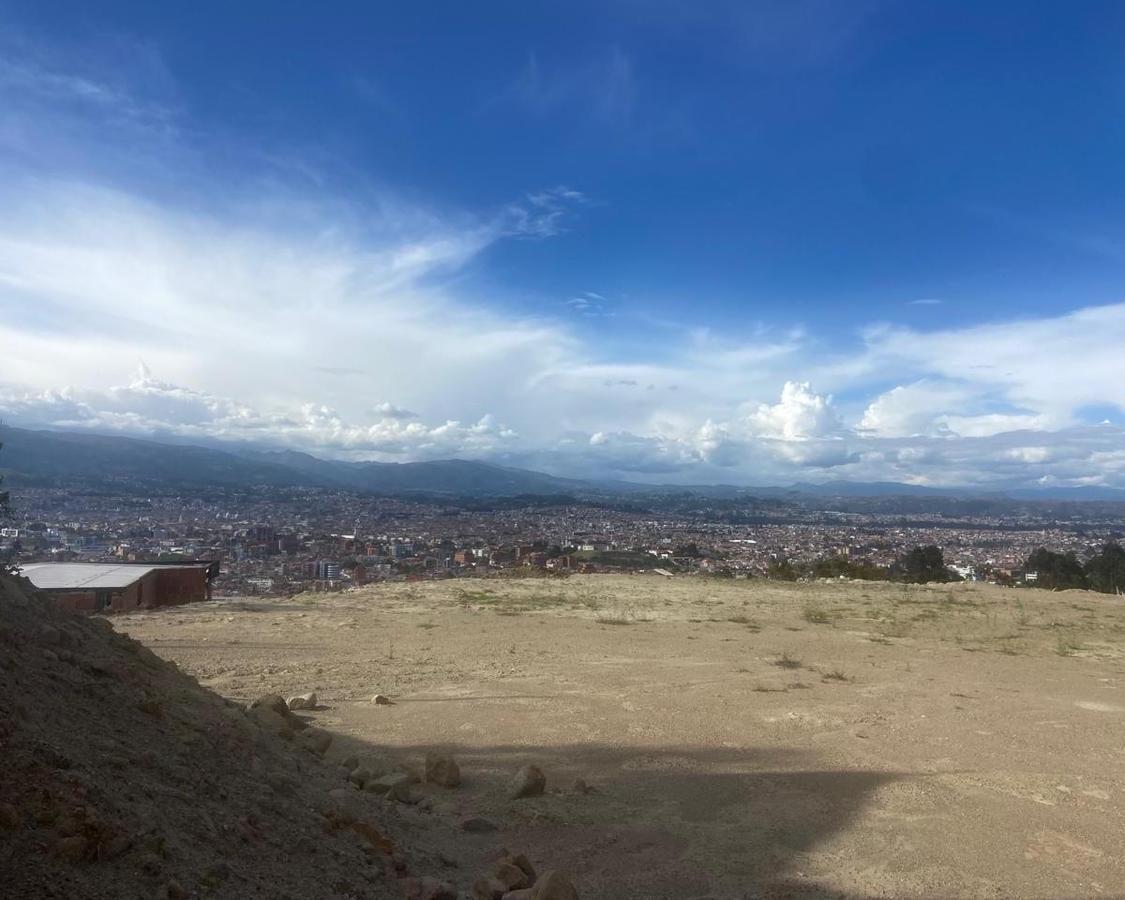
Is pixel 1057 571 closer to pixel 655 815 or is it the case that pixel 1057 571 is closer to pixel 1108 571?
pixel 1108 571

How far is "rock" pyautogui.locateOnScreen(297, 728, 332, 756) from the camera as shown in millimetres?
7893

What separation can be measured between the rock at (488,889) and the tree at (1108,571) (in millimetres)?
38037

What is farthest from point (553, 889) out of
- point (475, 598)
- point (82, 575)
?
point (82, 575)

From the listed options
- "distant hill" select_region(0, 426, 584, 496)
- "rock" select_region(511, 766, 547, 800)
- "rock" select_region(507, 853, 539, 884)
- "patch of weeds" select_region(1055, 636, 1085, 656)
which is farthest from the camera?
"distant hill" select_region(0, 426, 584, 496)

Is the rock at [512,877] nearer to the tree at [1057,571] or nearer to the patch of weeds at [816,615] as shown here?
the patch of weeds at [816,615]

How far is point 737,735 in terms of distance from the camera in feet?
32.5

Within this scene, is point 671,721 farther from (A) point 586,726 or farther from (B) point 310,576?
(B) point 310,576

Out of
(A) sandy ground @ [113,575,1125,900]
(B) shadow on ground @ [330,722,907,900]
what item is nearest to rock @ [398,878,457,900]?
(B) shadow on ground @ [330,722,907,900]

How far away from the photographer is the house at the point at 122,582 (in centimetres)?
1981

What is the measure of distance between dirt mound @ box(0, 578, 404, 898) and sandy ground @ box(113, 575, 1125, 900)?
1191mm

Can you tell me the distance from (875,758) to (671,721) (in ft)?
8.69

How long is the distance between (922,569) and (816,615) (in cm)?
2024

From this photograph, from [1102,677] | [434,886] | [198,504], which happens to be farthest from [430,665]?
[198,504]

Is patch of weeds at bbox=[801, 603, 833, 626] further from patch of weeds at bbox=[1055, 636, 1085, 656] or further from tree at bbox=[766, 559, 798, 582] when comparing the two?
tree at bbox=[766, 559, 798, 582]
